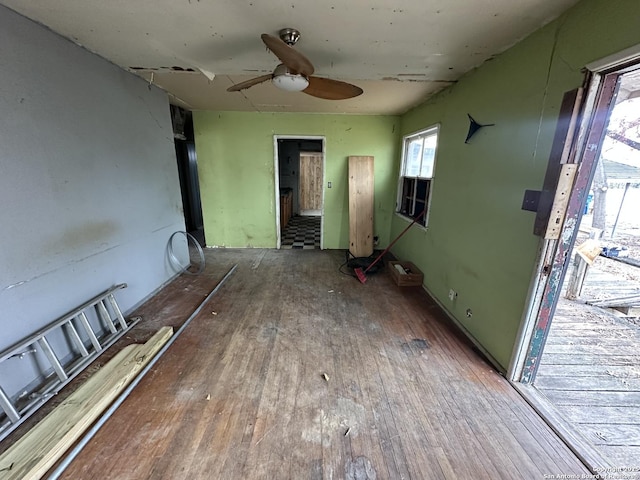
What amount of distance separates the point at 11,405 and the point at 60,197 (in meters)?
1.34

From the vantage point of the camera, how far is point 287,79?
174cm

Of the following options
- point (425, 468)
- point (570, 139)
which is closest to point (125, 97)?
point (570, 139)

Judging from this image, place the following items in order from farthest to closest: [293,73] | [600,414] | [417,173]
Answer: [417,173]
[293,73]
[600,414]

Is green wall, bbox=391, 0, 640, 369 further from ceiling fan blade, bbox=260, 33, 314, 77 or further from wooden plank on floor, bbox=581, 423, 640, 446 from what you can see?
ceiling fan blade, bbox=260, 33, 314, 77

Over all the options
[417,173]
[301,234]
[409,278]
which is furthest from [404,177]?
[301,234]

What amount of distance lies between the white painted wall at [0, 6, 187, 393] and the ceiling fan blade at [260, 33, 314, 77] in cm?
159

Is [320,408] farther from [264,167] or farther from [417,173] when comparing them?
[264,167]

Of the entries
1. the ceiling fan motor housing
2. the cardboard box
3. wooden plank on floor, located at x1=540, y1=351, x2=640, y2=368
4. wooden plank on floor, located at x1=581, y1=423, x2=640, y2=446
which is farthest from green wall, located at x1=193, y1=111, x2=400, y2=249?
wooden plank on floor, located at x1=581, y1=423, x2=640, y2=446

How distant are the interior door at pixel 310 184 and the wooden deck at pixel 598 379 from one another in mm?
6959

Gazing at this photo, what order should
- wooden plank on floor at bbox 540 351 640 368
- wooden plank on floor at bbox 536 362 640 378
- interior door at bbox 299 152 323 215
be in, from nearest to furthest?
wooden plank on floor at bbox 536 362 640 378
wooden plank on floor at bbox 540 351 640 368
interior door at bbox 299 152 323 215

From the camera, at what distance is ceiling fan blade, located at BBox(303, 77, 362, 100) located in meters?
1.97

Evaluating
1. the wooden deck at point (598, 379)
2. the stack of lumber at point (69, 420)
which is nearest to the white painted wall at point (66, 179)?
the stack of lumber at point (69, 420)

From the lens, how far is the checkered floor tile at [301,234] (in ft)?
17.2

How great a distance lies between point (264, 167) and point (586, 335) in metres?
4.64
